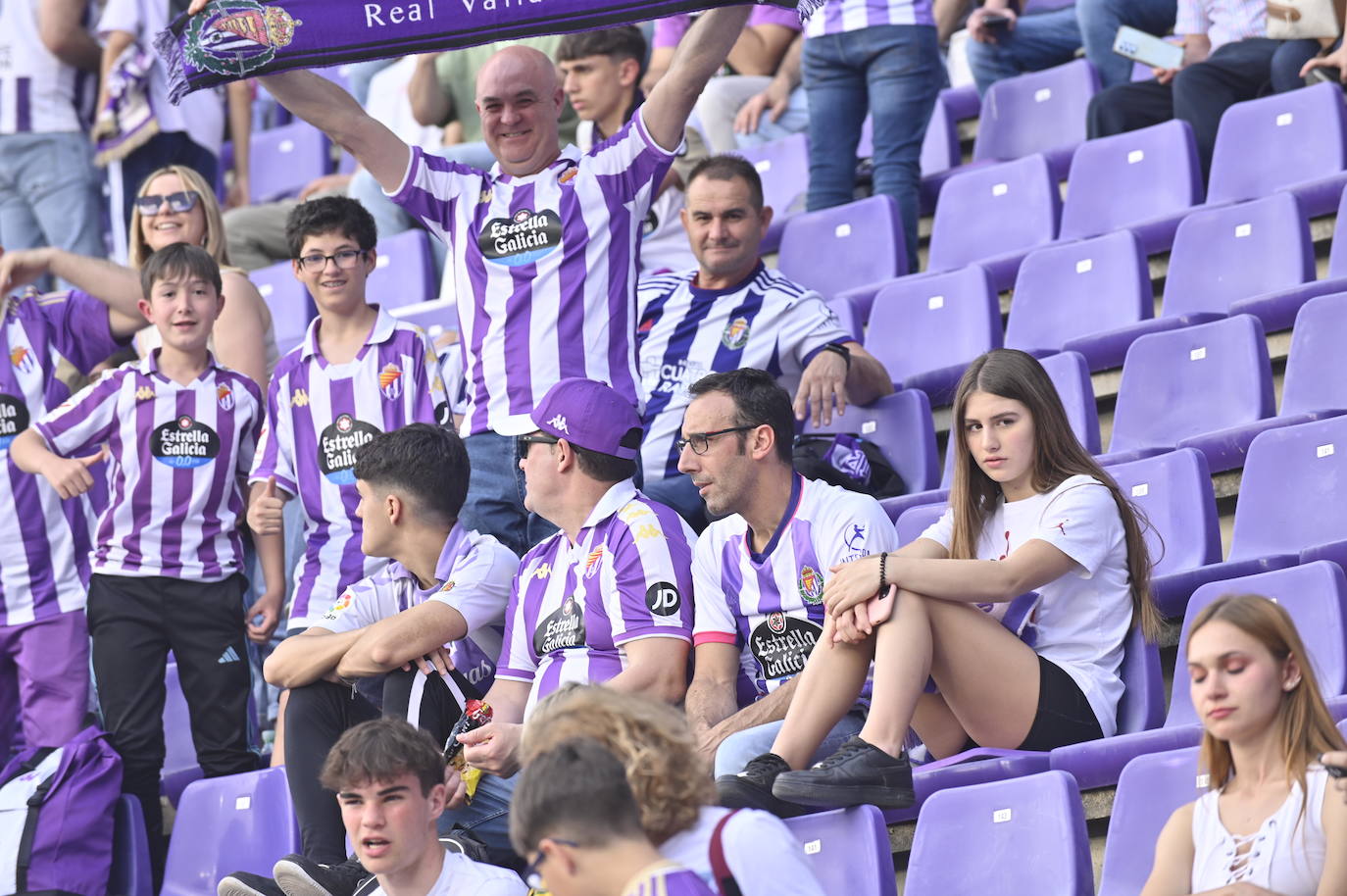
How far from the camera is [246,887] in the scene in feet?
12.2

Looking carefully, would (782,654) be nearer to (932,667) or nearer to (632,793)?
(932,667)

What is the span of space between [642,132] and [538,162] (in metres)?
0.28

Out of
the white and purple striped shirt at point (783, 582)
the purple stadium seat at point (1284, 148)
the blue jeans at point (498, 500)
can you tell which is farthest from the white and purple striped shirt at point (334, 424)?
the purple stadium seat at point (1284, 148)

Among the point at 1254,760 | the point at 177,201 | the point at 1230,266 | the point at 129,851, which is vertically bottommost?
the point at 129,851

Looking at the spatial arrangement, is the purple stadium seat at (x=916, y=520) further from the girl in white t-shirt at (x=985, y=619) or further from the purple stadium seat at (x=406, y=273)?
the purple stadium seat at (x=406, y=273)

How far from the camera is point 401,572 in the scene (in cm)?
433

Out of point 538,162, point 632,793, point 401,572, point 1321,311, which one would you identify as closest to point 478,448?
point 401,572

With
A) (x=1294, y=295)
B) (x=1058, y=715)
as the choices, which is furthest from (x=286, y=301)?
(x=1058, y=715)

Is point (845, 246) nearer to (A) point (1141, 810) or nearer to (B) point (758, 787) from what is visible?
(B) point (758, 787)

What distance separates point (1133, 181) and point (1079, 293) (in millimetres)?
677

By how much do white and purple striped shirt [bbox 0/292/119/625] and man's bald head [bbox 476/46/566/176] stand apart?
1.43m

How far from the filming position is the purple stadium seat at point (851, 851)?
3256mm

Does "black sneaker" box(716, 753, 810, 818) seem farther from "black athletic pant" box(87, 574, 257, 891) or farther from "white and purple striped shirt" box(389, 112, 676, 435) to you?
"black athletic pant" box(87, 574, 257, 891)

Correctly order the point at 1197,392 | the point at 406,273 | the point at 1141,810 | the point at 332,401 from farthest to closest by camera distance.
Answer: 1. the point at 406,273
2. the point at 332,401
3. the point at 1197,392
4. the point at 1141,810
